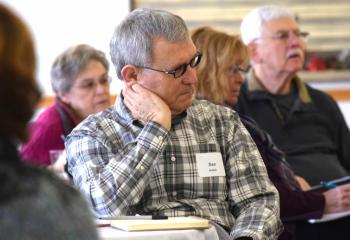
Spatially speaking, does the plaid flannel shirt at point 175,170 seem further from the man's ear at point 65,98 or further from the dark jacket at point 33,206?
the man's ear at point 65,98

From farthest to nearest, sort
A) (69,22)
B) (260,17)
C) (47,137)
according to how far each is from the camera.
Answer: (69,22)
(260,17)
(47,137)

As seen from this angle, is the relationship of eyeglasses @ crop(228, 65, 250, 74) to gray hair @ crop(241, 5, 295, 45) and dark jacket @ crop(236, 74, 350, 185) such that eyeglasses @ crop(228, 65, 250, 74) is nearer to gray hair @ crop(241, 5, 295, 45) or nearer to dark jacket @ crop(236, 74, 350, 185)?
dark jacket @ crop(236, 74, 350, 185)

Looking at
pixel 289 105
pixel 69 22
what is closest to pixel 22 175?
pixel 289 105

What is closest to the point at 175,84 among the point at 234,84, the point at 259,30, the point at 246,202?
the point at 246,202

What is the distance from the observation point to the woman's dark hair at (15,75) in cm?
132

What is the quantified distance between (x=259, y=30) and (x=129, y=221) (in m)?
2.62

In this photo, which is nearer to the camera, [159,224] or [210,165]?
[159,224]

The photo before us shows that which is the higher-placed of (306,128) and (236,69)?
(236,69)

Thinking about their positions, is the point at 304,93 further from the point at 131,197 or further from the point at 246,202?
the point at 131,197

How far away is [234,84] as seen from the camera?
3498 millimetres

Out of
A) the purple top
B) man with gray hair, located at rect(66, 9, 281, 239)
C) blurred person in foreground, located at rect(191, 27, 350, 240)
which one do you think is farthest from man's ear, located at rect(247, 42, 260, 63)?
man with gray hair, located at rect(66, 9, 281, 239)

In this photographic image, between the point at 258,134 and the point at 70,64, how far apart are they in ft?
4.71

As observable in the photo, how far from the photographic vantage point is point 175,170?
260 cm

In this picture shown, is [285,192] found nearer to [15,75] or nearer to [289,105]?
[289,105]
